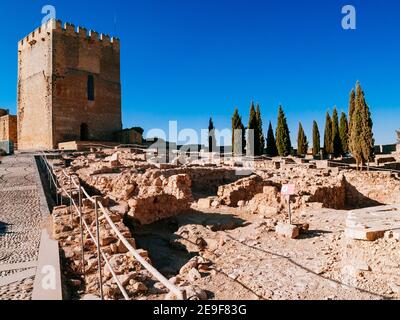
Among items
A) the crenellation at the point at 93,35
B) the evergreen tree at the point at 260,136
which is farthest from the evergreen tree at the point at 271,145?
the crenellation at the point at 93,35

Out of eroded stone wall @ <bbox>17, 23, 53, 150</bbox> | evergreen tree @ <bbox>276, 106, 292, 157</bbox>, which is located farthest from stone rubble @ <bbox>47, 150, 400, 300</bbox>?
evergreen tree @ <bbox>276, 106, 292, 157</bbox>

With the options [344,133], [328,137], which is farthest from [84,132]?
[344,133]

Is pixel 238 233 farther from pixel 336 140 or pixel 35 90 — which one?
pixel 336 140

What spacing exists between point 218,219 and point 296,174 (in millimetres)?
9760

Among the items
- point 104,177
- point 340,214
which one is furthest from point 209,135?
point 340,214

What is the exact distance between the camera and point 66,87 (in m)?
31.2

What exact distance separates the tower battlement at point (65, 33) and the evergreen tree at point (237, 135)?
14866mm

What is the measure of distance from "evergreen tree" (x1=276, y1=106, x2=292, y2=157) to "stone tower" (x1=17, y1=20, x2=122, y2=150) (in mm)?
17009

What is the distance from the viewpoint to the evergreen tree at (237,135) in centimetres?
3716

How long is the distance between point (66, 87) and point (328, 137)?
28.1 m

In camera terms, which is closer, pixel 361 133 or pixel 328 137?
pixel 361 133

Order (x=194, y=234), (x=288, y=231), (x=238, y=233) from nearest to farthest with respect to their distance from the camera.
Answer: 1. (x=288, y=231)
2. (x=238, y=233)
3. (x=194, y=234)
